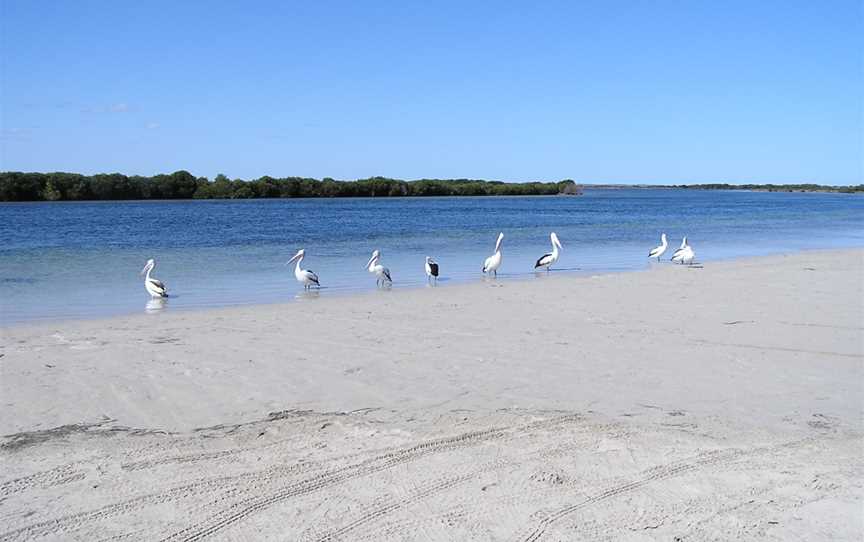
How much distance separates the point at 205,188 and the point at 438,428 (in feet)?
288

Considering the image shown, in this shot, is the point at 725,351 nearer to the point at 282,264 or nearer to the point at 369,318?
the point at 369,318

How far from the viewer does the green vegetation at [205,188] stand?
6775 centimetres

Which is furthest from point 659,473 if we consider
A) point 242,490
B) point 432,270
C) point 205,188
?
point 205,188

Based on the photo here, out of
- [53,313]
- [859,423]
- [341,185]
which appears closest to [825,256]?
[859,423]

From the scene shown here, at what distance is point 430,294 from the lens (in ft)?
44.0

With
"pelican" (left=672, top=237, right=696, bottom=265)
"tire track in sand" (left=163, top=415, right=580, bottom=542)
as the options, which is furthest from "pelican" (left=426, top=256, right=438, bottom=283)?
"tire track in sand" (left=163, top=415, right=580, bottom=542)

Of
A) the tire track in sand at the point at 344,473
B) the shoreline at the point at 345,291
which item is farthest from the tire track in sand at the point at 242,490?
the shoreline at the point at 345,291

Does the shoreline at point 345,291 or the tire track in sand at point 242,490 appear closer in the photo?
the tire track in sand at point 242,490

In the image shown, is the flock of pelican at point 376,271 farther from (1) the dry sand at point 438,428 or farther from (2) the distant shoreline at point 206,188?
(2) the distant shoreline at point 206,188

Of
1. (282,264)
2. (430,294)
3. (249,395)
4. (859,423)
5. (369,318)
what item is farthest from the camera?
(282,264)

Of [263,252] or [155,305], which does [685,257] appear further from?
[155,305]

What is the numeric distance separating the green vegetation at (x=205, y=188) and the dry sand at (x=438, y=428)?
215ft

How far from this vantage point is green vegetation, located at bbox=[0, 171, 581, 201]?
67.8m

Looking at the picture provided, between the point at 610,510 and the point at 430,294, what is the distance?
9.49 meters
